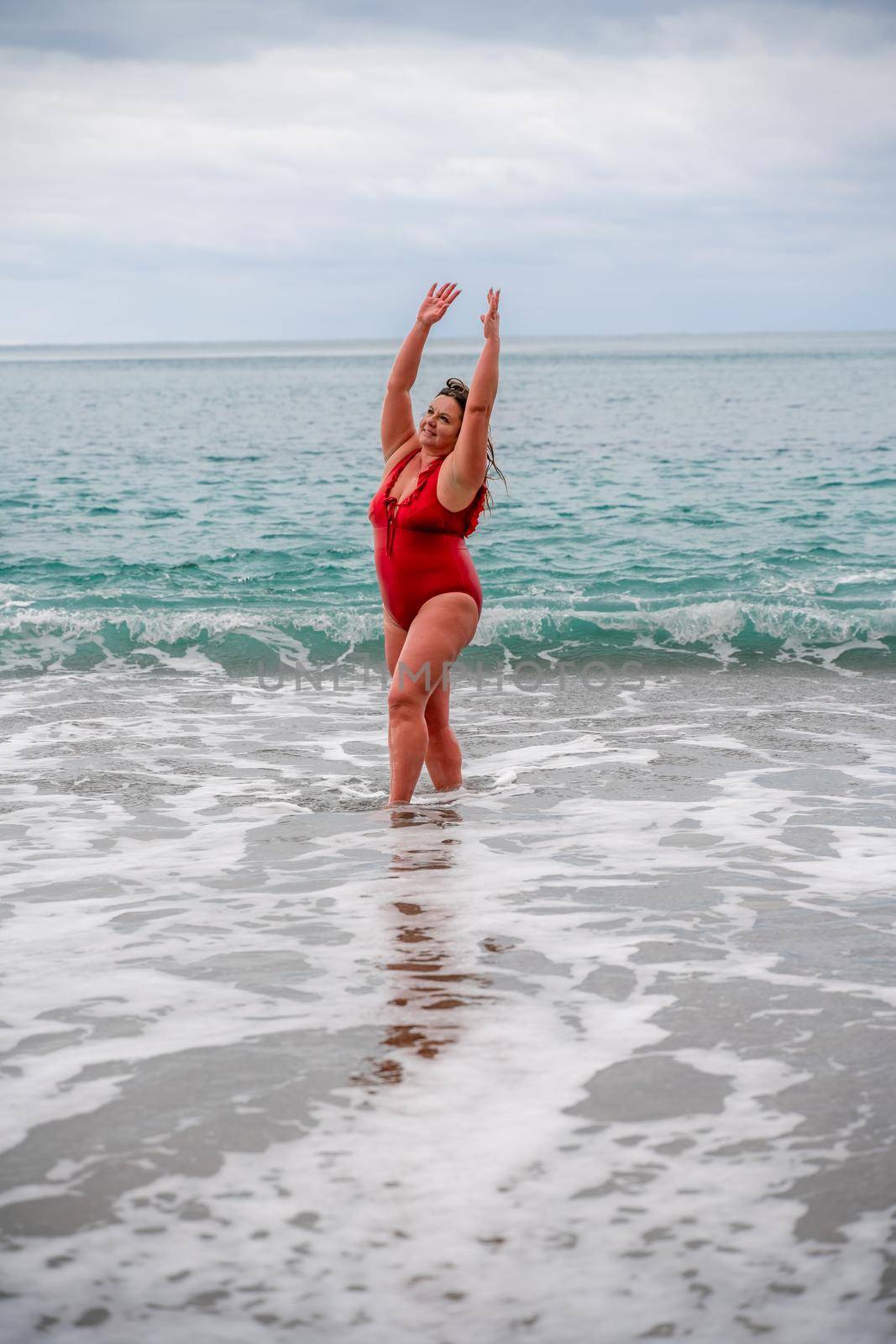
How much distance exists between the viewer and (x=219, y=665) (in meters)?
10.5

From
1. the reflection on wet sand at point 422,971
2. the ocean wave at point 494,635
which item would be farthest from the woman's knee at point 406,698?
the ocean wave at point 494,635

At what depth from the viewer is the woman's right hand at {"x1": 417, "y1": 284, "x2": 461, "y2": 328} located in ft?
18.9

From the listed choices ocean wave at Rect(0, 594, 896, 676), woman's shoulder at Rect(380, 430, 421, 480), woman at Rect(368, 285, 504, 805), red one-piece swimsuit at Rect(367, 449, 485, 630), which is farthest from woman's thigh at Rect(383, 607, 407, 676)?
ocean wave at Rect(0, 594, 896, 676)

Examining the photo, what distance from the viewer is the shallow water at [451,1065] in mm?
2471

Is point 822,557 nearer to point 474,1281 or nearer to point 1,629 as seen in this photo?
point 1,629

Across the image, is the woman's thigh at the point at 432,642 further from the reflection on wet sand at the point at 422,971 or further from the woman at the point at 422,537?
the reflection on wet sand at the point at 422,971

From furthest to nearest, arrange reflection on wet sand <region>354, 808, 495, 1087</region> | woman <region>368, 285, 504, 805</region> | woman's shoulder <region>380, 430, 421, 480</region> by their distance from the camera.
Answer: woman's shoulder <region>380, 430, 421, 480</region> → woman <region>368, 285, 504, 805</region> → reflection on wet sand <region>354, 808, 495, 1087</region>

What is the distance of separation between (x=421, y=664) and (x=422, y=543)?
1.81 ft

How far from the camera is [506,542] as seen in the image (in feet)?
57.2

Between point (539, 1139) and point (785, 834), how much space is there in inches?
112

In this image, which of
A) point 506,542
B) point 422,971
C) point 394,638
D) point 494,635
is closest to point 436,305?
point 394,638

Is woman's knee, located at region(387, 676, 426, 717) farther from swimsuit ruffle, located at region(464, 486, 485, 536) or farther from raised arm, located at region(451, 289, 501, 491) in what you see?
raised arm, located at region(451, 289, 501, 491)

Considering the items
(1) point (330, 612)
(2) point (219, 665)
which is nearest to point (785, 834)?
(2) point (219, 665)

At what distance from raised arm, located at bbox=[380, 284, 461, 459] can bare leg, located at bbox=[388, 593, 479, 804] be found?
29.6 inches
